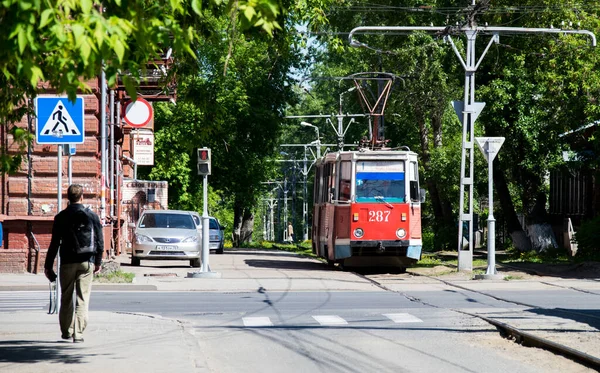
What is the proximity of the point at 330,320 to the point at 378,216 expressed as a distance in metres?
13.5

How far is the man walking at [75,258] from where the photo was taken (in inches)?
474

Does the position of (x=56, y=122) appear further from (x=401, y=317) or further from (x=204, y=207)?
(x=204, y=207)

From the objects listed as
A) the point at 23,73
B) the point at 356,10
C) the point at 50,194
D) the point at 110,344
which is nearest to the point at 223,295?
the point at 50,194

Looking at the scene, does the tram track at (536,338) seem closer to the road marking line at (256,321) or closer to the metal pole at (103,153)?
the road marking line at (256,321)

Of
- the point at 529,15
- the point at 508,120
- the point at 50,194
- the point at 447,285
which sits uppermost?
the point at 529,15

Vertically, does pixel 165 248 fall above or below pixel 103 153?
below

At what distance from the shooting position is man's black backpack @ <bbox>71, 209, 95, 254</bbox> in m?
12.0

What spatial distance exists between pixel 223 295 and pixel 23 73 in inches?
588

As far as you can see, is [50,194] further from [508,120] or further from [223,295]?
[508,120]

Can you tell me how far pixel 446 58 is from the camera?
4028 cm

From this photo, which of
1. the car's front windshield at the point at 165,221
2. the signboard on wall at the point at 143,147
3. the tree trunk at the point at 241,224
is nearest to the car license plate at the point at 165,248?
the car's front windshield at the point at 165,221

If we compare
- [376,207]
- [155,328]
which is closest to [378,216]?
[376,207]

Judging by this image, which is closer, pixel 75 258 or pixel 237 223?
pixel 75 258

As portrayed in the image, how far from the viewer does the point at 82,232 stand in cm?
1212
